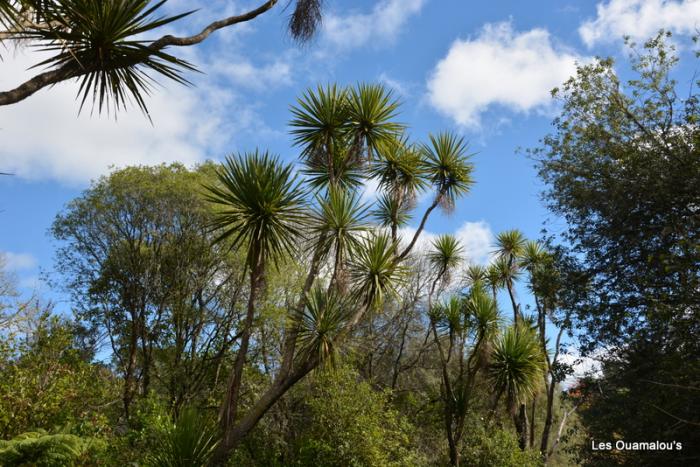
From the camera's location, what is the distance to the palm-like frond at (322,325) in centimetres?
866

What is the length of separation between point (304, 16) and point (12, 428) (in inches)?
324

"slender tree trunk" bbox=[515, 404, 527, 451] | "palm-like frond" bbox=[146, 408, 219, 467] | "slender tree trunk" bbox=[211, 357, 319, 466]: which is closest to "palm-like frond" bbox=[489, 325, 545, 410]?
"slender tree trunk" bbox=[515, 404, 527, 451]

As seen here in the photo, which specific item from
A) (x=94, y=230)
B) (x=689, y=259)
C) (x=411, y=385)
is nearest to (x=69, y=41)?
(x=689, y=259)

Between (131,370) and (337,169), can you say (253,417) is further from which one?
(131,370)

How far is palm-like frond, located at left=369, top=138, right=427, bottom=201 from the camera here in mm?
10914

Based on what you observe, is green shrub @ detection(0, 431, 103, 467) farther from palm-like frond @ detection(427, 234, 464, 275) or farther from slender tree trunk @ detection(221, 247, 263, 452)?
palm-like frond @ detection(427, 234, 464, 275)

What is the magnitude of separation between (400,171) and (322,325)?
152 inches

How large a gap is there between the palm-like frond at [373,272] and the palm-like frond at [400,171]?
2049 millimetres

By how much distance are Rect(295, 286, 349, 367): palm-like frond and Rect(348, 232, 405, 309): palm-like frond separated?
398 millimetres

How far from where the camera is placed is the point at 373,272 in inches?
360

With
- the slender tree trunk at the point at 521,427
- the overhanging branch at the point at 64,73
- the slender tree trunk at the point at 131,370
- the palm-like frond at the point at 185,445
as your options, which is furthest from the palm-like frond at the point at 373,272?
the slender tree trunk at the point at 521,427

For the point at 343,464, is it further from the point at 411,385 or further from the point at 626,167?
the point at 411,385

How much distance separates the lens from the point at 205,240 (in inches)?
629

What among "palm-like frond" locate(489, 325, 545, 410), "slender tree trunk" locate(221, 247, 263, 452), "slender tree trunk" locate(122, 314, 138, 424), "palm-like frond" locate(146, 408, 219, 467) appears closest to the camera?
"palm-like frond" locate(146, 408, 219, 467)
